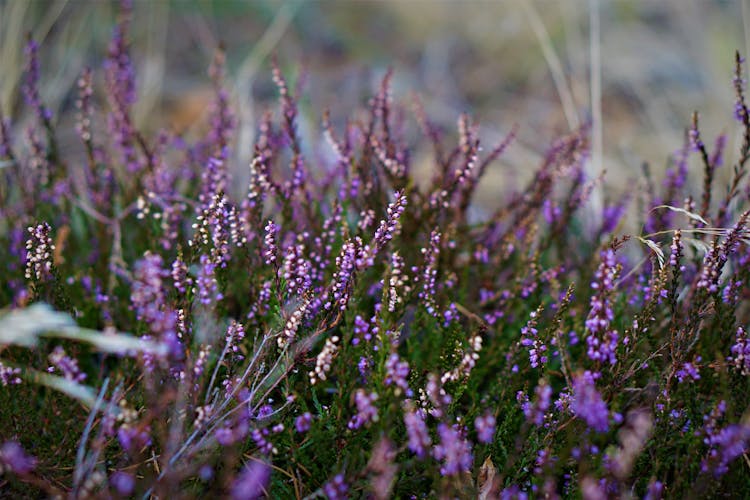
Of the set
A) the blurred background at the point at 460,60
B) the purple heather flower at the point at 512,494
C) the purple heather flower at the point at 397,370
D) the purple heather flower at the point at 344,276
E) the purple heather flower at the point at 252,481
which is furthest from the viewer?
the blurred background at the point at 460,60

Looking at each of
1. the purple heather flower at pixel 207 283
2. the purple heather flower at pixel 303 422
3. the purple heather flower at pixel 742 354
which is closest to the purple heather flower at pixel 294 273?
the purple heather flower at pixel 207 283

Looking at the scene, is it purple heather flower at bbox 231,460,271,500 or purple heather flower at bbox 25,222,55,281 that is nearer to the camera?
purple heather flower at bbox 231,460,271,500

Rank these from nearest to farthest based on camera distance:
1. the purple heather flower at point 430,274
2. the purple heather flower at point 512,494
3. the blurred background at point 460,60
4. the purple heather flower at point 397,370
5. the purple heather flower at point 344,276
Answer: the purple heather flower at point 397,370 → the purple heather flower at point 512,494 → the purple heather flower at point 344,276 → the purple heather flower at point 430,274 → the blurred background at point 460,60

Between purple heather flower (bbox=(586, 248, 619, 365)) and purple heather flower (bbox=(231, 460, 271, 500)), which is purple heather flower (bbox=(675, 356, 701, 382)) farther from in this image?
purple heather flower (bbox=(231, 460, 271, 500))

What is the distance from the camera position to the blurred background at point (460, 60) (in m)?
5.02

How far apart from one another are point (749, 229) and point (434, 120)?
3965mm

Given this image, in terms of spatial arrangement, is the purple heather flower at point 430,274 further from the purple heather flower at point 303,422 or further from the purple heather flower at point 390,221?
the purple heather flower at point 303,422

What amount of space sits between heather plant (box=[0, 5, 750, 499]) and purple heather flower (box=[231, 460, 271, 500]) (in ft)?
0.07

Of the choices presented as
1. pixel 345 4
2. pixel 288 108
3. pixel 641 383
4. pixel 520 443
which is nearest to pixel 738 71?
pixel 641 383

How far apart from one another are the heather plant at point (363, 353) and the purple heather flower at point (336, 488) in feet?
0.04

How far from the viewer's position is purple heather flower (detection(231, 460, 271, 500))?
1205mm

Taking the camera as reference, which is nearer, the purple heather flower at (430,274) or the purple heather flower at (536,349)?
the purple heather flower at (536,349)

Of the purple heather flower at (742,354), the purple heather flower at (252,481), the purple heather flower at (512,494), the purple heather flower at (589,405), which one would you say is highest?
the purple heather flower at (742,354)

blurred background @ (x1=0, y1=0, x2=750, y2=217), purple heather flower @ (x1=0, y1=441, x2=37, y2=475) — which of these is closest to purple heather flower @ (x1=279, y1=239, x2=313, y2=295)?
purple heather flower @ (x1=0, y1=441, x2=37, y2=475)
